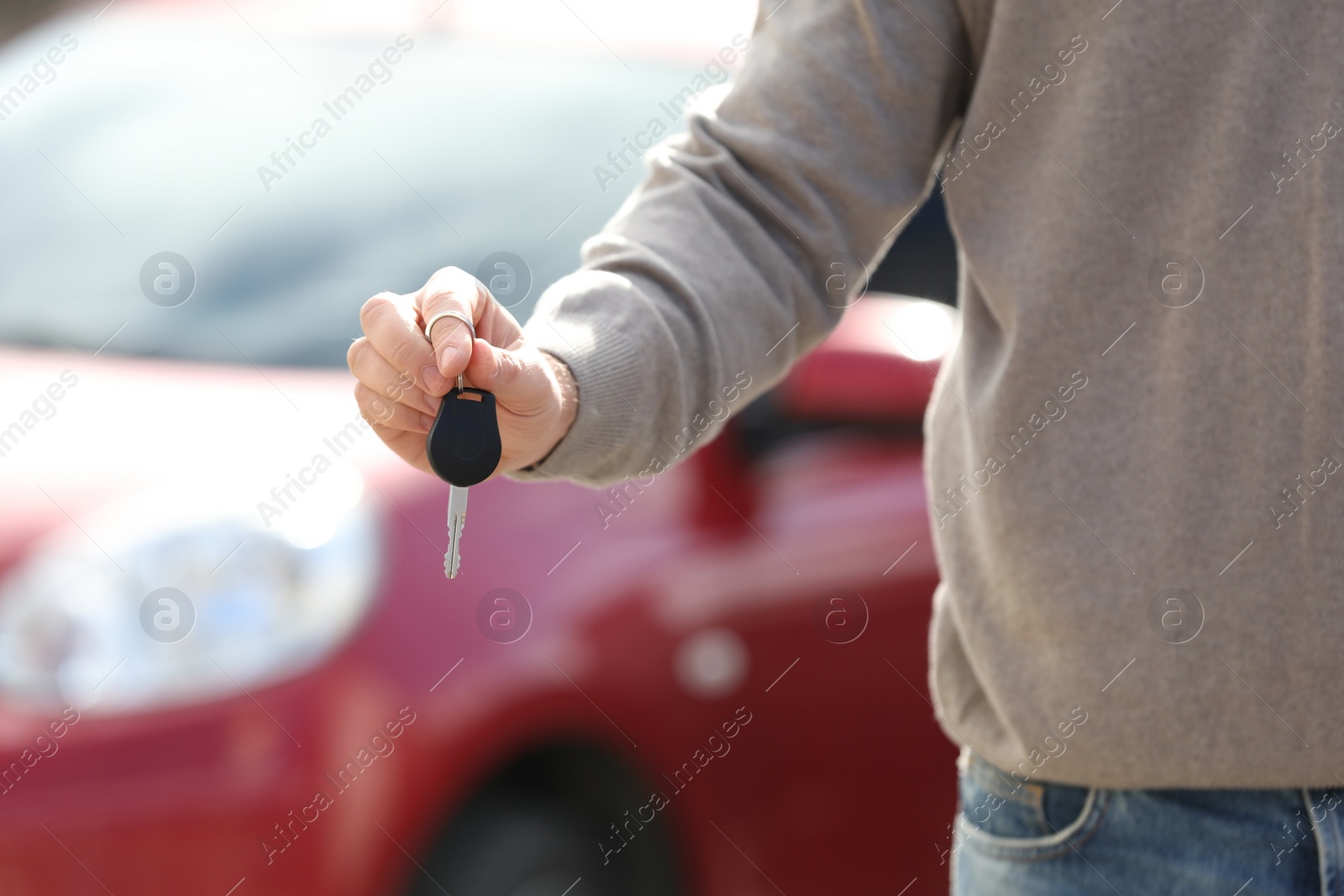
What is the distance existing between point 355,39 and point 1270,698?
2.29 m

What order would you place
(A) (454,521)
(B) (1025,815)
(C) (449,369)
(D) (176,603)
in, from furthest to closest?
(D) (176,603) → (B) (1025,815) → (A) (454,521) → (C) (449,369)

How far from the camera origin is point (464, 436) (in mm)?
1028

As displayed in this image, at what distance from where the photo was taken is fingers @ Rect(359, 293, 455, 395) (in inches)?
39.6

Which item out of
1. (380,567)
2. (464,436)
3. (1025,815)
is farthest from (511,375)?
(380,567)

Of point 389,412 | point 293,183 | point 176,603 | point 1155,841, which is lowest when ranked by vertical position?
point 1155,841

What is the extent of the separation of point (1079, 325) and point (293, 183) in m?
1.80

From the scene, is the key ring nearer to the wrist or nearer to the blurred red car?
the wrist

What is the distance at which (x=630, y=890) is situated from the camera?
233cm

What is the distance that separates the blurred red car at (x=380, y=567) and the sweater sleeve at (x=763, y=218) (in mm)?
915

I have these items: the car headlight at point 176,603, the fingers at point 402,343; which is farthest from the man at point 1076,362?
the car headlight at point 176,603

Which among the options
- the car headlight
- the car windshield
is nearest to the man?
the car headlight

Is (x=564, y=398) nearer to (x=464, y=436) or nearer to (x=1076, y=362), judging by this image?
(x=464, y=436)

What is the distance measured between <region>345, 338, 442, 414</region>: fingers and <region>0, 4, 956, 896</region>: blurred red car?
1015 mm

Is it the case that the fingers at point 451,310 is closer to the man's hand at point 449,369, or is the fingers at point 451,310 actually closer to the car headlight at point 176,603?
the man's hand at point 449,369
